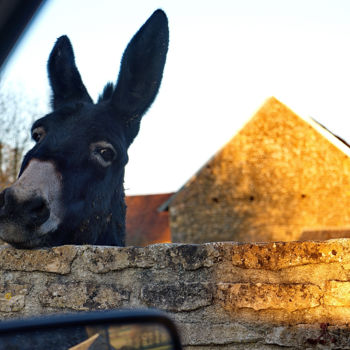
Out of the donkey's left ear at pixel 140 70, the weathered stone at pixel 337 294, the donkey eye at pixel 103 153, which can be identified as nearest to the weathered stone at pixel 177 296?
the weathered stone at pixel 337 294

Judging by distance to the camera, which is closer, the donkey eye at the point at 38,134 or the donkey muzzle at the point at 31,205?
the donkey muzzle at the point at 31,205

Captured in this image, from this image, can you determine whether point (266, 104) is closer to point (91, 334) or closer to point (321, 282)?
point (321, 282)

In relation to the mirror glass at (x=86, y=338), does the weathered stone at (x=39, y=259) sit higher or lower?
higher

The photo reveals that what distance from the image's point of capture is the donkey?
9.52ft

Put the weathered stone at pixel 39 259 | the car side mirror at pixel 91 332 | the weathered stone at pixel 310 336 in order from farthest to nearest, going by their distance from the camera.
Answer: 1. the weathered stone at pixel 39 259
2. the weathered stone at pixel 310 336
3. the car side mirror at pixel 91 332

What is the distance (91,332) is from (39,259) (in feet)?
6.66

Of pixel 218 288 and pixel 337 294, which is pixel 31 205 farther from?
pixel 337 294

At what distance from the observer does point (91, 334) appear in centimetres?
113

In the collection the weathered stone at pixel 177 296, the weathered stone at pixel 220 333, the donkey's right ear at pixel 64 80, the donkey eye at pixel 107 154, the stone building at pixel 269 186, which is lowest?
the weathered stone at pixel 220 333

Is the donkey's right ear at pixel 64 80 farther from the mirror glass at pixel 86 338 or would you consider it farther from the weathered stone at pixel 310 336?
the mirror glass at pixel 86 338

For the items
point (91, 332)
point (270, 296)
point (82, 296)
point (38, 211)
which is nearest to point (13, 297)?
point (82, 296)

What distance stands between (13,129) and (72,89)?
16.6m

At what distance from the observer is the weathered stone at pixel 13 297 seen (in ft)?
9.98

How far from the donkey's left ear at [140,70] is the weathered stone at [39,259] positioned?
1168mm
